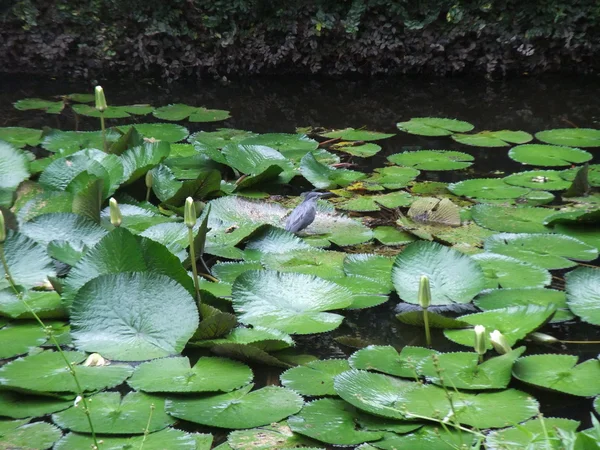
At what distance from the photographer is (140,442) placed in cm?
146

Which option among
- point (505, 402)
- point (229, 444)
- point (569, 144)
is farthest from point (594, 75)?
point (229, 444)

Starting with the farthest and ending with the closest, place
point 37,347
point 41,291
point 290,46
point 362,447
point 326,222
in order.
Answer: point 290,46
point 326,222
point 41,291
point 37,347
point 362,447

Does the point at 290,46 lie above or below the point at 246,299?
above

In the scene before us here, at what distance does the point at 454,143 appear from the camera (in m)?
3.52

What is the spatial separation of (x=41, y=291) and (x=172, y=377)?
0.59 meters

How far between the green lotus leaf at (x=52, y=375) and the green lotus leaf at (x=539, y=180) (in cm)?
176

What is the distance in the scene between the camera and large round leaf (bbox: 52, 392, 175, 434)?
1.50m

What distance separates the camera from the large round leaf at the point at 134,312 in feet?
5.84

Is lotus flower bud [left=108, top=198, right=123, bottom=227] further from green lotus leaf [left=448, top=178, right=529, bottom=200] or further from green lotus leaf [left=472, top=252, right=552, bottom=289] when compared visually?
green lotus leaf [left=448, top=178, right=529, bottom=200]

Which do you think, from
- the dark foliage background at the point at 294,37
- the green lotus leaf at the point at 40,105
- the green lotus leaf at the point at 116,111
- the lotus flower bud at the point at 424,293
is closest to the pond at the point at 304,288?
the lotus flower bud at the point at 424,293

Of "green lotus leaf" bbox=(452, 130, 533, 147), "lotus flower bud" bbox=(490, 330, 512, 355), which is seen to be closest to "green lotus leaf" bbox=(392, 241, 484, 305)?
"lotus flower bud" bbox=(490, 330, 512, 355)

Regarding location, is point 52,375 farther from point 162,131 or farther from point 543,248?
point 162,131

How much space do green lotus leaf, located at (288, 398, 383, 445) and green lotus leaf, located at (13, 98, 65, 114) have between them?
2817 mm

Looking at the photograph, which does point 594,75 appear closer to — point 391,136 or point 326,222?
point 391,136
